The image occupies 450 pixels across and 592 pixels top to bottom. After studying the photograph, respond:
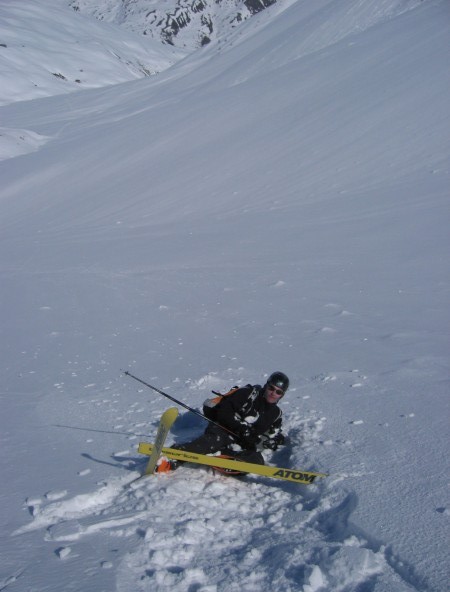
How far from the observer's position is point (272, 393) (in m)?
4.20

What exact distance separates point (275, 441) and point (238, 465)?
0.51 meters

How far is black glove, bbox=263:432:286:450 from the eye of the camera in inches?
166

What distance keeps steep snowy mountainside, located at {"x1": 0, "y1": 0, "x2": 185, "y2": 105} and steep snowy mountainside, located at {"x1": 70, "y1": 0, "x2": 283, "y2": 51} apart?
42.6 m

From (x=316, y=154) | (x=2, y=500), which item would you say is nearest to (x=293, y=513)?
(x=2, y=500)

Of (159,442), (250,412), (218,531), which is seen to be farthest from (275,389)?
(218,531)

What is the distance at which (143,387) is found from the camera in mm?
5301

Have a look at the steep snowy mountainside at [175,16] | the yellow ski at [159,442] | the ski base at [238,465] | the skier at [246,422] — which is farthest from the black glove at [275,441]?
the steep snowy mountainside at [175,16]

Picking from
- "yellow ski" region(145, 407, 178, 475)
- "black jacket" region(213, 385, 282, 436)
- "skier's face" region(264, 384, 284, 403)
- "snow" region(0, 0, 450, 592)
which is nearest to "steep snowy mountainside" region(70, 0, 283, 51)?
"snow" region(0, 0, 450, 592)

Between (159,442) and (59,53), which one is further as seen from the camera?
(59,53)

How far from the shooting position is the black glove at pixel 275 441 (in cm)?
422

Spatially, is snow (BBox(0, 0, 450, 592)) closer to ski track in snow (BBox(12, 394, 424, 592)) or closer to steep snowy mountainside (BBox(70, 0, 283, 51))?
ski track in snow (BBox(12, 394, 424, 592))

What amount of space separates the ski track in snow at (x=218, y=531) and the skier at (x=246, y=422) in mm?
206

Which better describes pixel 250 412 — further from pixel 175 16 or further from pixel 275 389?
pixel 175 16

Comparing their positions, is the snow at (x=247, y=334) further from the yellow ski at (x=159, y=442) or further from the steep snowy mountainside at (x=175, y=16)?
the steep snowy mountainside at (x=175, y=16)
